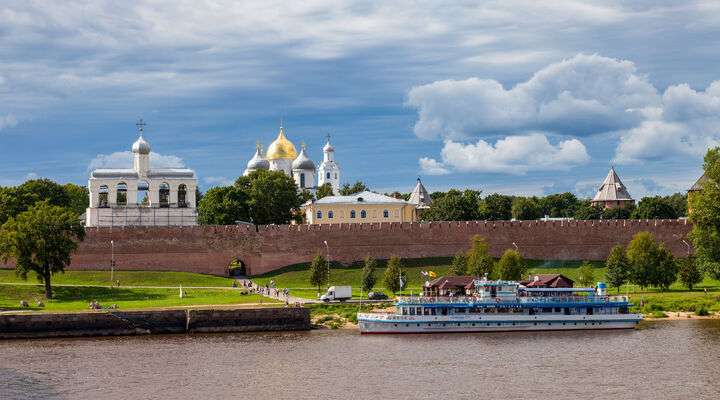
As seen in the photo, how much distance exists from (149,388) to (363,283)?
32.8m

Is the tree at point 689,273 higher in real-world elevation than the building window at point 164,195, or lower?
lower

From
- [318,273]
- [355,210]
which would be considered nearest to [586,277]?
[318,273]

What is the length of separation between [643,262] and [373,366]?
1224 inches

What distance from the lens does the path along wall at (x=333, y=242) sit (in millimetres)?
88312

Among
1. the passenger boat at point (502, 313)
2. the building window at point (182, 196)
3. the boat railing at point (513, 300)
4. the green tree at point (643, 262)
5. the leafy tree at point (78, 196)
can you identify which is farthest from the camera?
the leafy tree at point (78, 196)

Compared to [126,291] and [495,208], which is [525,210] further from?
[126,291]

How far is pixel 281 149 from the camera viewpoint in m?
144

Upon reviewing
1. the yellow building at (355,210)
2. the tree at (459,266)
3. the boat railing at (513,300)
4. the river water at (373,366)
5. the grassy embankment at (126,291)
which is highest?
the yellow building at (355,210)

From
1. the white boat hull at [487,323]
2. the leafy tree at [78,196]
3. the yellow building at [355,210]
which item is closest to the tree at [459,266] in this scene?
the white boat hull at [487,323]

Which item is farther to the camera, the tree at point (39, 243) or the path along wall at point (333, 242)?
the path along wall at point (333, 242)

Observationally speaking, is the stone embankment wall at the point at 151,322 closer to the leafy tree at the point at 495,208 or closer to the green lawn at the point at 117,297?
the green lawn at the point at 117,297

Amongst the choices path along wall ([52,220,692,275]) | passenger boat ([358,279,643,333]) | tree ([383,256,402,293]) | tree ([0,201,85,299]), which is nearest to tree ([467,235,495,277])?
tree ([383,256,402,293])

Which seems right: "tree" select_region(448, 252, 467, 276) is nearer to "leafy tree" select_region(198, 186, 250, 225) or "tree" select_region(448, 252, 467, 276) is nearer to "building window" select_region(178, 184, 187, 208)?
"building window" select_region(178, 184, 187, 208)

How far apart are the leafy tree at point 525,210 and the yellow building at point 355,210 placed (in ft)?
83.7
